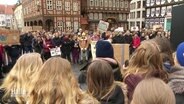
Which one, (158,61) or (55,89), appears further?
(158,61)

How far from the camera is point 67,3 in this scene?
52812mm

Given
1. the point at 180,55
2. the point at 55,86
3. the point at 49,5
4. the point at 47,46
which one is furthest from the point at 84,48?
the point at 49,5

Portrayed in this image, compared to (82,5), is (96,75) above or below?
below

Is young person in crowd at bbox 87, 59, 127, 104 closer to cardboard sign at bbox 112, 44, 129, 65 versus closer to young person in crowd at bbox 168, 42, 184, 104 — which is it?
young person in crowd at bbox 168, 42, 184, 104

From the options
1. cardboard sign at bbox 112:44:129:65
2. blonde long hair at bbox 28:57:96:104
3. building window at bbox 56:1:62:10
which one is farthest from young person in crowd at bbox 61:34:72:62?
building window at bbox 56:1:62:10

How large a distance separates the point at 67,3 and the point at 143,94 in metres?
51.7

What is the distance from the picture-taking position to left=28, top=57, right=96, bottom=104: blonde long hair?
9.04ft

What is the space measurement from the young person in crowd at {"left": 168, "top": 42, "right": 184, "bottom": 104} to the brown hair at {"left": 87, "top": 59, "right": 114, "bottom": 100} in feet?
2.15

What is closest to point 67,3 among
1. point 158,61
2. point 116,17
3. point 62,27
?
point 62,27

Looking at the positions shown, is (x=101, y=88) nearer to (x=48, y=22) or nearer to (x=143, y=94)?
(x=143, y=94)

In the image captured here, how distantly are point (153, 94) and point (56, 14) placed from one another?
49.9m

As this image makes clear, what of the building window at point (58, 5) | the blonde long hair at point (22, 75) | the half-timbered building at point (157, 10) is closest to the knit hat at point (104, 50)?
the blonde long hair at point (22, 75)

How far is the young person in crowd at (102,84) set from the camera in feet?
10.7

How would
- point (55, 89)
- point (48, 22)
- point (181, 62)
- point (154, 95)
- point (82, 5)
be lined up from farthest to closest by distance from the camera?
point (82, 5), point (48, 22), point (181, 62), point (55, 89), point (154, 95)
